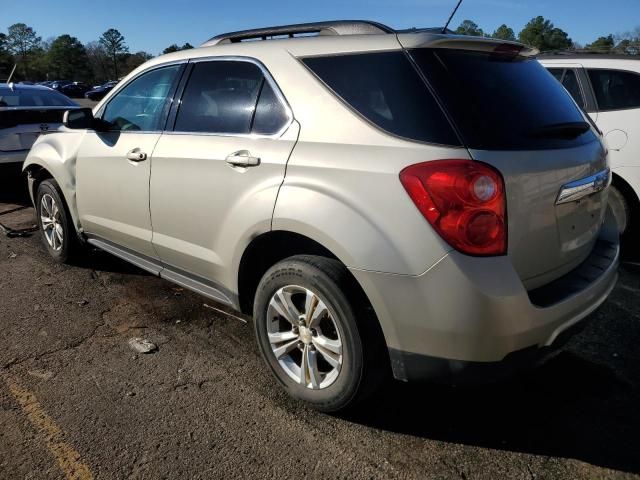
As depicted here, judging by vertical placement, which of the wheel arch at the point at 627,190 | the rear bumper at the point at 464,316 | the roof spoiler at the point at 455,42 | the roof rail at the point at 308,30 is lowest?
the wheel arch at the point at 627,190

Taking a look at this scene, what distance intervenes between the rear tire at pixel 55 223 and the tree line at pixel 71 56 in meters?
108

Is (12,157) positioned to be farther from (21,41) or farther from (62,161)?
(21,41)

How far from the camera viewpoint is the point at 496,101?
7.73 feet

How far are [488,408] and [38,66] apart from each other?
12152 cm

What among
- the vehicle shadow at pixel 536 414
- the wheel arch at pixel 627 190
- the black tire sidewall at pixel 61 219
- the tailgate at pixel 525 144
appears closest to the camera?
the tailgate at pixel 525 144

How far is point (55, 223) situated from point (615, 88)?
5.30 metres

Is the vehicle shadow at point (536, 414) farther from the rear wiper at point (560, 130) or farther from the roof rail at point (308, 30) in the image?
the roof rail at point (308, 30)

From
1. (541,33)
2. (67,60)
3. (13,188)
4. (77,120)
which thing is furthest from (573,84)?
(67,60)

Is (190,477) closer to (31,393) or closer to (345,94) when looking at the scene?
(31,393)

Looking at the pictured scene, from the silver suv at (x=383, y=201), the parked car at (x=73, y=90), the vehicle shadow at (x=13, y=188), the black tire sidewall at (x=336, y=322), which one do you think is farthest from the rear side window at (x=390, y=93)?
the parked car at (x=73, y=90)

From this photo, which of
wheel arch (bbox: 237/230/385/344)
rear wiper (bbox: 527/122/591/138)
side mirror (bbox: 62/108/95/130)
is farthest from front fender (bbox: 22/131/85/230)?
rear wiper (bbox: 527/122/591/138)

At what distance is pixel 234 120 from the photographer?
3002mm

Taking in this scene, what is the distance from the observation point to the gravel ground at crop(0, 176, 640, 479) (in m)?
2.35

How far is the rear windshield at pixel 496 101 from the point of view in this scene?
7.27 ft
